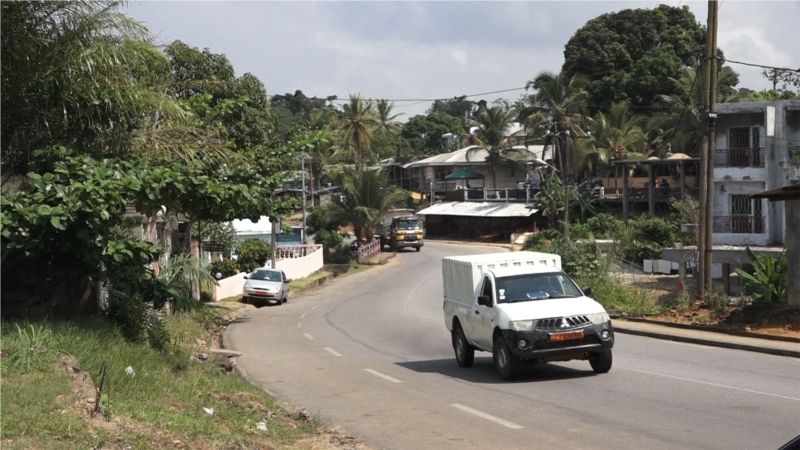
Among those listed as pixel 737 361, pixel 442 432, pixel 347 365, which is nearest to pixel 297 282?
pixel 347 365

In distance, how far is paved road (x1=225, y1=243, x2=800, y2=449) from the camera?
10672mm

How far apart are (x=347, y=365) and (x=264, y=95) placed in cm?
2193

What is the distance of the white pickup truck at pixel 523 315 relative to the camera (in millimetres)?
14773

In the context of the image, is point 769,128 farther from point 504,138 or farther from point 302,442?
point 504,138

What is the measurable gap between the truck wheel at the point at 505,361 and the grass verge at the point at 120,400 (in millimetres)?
3923

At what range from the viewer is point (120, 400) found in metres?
9.98

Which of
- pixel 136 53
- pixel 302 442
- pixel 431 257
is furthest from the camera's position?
pixel 431 257

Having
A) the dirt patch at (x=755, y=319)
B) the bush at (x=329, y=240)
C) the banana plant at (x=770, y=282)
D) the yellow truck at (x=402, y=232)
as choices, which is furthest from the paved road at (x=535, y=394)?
the yellow truck at (x=402, y=232)

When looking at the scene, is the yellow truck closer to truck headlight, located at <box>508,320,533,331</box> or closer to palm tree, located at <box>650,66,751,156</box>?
palm tree, located at <box>650,66,751,156</box>

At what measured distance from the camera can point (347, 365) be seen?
1961 cm

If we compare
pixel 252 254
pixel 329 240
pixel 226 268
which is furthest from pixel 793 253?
pixel 329 240

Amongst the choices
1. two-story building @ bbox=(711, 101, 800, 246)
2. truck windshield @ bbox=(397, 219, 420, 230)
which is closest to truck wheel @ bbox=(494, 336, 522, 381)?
two-story building @ bbox=(711, 101, 800, 246)

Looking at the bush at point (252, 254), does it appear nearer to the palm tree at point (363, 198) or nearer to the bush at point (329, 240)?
the palm tree at point (363, 198)

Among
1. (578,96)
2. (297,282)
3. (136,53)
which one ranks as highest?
(578,96)
